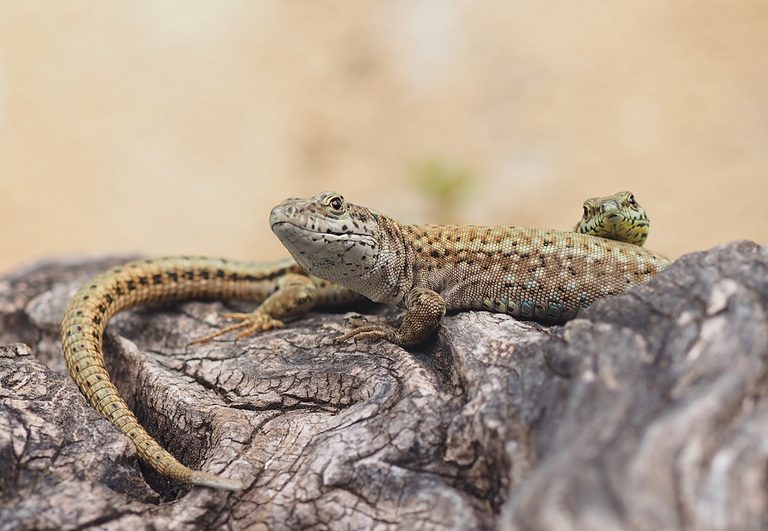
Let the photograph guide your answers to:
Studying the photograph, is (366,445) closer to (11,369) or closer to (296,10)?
(11,369)

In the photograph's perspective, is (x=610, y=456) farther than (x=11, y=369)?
No

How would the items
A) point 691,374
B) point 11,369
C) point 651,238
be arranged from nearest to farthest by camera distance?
1. point 691,374
2. point 11,369
3. point 651,238

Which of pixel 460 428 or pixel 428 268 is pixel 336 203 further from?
pixel 460 428

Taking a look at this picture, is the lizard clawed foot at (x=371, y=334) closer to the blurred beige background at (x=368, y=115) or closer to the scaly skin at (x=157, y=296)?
the scaly skin at (x=157, y=296)

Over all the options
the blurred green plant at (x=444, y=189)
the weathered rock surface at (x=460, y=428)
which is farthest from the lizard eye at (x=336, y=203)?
the blurred green plant at (x=444, y=189)

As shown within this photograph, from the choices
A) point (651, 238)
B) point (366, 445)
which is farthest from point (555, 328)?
point (651, 238)

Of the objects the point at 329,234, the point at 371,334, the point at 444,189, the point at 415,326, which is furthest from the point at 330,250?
the point at 444,189
